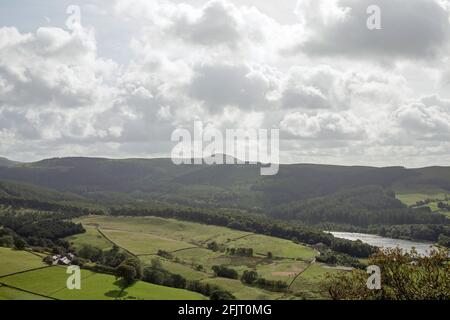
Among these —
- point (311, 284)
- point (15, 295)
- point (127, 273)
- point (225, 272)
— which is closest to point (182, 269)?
point (225, 272)

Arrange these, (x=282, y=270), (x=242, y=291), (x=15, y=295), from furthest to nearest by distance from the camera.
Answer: (x=282, y=270), (x=242, y=291), (x=15, y=295)

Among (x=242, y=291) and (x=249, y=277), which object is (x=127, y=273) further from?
(x=249, y=277)

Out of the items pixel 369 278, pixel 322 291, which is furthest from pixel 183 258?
pixel 369 278

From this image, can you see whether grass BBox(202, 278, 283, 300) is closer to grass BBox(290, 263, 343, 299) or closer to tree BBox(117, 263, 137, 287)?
grass BBox(290, 263, 343, 299)

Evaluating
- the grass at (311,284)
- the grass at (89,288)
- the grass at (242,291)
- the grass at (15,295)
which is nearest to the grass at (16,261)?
the grass at (89,288)

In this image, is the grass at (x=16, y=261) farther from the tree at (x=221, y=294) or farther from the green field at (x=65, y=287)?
the tree at (x=221, y=294)

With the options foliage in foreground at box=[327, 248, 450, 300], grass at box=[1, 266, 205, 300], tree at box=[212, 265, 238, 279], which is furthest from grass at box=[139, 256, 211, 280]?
foliage in foreground at box=[327, 248, 450, 300]
